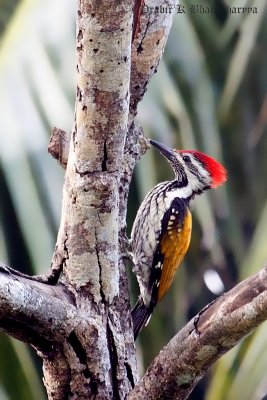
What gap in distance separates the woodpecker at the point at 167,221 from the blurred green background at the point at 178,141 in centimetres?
7

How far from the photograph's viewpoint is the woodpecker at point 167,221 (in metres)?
3.36

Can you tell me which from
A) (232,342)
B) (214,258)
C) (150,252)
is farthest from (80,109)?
(214,258)

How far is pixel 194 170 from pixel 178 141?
0.35m

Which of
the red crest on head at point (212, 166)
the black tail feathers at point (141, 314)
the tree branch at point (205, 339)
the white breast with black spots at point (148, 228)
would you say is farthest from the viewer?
the red crest on head at point (212, 166)

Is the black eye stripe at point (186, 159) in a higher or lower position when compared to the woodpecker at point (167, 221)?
higher

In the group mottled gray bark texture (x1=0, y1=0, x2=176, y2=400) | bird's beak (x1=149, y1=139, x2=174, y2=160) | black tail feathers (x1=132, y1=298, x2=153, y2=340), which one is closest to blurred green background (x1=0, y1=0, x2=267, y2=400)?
bird's beak (x1=149, y1=139, x2=174, y2=160)

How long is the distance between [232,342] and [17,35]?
1.52m

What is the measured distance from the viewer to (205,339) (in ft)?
6.57

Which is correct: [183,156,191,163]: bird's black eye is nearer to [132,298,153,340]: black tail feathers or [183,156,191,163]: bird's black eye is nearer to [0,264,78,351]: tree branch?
[132,298,153,340]: black tail feathers

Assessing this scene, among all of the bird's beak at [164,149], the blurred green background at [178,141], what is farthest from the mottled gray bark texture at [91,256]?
the bird's beak at [164,149]

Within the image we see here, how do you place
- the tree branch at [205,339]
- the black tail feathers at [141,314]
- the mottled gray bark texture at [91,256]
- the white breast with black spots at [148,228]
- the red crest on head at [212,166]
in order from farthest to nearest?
1. the red crest on head at [212,166]
2. the white breast with black spots at [148,228]
3. the black tail feathers at [141,314]
4. the mottled gray bark texture at [91,256]
5. the tree branch at [205,339]

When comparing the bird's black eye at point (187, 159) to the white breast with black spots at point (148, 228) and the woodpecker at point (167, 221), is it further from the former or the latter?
the white breast with black spots at point (148, 228)

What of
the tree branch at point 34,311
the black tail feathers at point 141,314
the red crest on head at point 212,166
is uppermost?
the red crest on head at point 212,166

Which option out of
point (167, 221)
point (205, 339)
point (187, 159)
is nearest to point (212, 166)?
point (187, 159)
